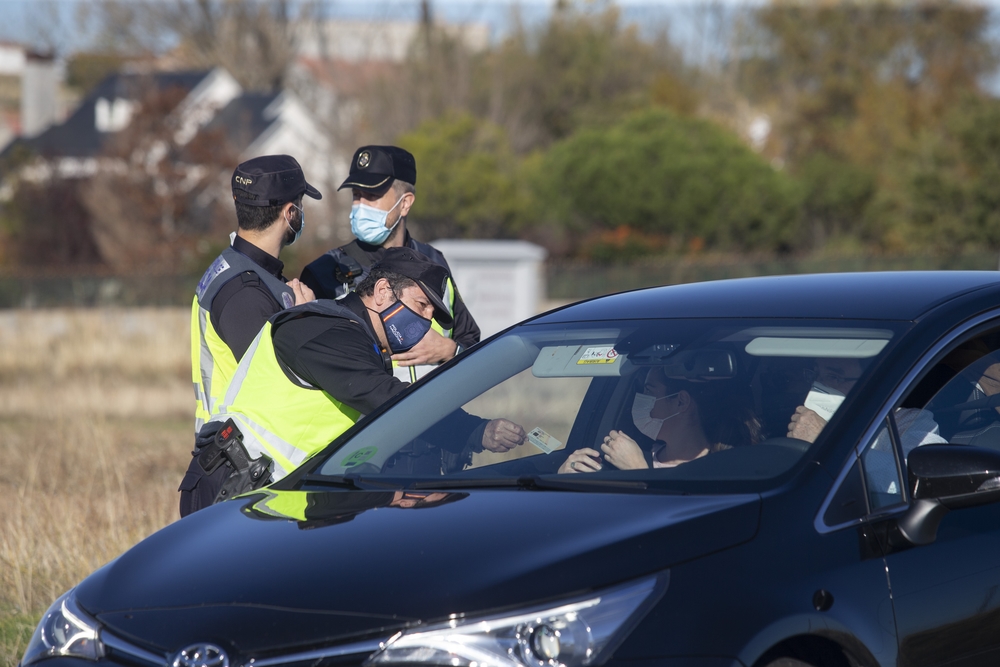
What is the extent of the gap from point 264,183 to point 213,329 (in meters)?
0.58

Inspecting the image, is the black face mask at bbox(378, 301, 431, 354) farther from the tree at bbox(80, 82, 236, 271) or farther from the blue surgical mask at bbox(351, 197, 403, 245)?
the tree at bbox(80, 82, 236, 271)

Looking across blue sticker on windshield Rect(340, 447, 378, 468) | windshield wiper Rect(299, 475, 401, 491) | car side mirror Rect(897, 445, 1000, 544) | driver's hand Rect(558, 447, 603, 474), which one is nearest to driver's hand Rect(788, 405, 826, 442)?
car side mirror Rect(897, 445, 1000, 544)

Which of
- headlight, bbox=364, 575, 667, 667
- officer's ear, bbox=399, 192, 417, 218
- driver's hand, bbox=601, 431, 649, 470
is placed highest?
officer's ear, bbox=399, 192, 417, 218

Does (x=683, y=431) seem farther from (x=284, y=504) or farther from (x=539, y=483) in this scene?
(x=284, y=504)

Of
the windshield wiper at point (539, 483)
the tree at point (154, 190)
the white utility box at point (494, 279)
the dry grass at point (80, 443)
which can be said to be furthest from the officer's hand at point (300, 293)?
the tree at point (154, 190)

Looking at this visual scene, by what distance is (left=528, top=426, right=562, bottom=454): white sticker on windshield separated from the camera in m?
3.85

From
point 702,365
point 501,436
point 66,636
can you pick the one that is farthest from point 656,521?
point 66,636

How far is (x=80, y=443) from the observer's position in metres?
8.61

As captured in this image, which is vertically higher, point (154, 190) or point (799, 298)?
point (154, 190)

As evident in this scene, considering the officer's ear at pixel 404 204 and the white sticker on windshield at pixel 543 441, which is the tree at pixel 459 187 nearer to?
the officer's ear at pixel 404 204

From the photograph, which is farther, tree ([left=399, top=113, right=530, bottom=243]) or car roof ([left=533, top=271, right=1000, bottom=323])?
tree ([left=399, top=113, right=530, bottom=243])

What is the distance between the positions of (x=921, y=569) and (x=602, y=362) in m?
1.14

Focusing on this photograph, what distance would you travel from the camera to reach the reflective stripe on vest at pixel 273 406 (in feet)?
13.0

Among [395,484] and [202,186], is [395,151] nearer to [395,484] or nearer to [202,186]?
[395,484]
